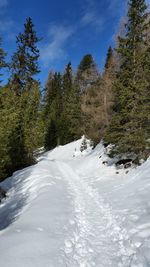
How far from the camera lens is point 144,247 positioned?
664 centimetres

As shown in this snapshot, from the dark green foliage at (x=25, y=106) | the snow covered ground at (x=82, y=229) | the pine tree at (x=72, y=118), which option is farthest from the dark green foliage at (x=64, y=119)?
the snow covered ground at (x=82, y=229)

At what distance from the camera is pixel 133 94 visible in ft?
60.6

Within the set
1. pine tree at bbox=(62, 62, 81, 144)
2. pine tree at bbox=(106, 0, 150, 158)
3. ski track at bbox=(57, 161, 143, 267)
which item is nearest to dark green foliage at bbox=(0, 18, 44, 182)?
pine tree at bbox=(106, 0, 150, 158)

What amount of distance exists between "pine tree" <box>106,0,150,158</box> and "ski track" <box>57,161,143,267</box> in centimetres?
729

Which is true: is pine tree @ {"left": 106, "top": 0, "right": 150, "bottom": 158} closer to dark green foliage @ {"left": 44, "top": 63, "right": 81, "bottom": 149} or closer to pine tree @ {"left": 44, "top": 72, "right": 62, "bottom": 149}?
dark green foliage @ {"left": 44, "top": 63, "right": 81, "bottom": 149}

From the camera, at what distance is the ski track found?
20.5 feet

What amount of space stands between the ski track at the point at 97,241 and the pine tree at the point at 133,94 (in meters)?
7.29

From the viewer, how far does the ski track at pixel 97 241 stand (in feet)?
20.5

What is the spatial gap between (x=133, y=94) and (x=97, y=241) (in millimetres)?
12749

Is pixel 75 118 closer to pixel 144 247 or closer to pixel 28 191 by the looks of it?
pixel 28 191

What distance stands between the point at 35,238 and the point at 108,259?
1942 millimetres

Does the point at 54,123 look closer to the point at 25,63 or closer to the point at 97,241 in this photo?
the point at 25,63

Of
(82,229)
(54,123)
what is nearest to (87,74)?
(54,123)

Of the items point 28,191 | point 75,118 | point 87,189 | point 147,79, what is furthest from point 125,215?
point 75,118
